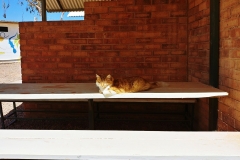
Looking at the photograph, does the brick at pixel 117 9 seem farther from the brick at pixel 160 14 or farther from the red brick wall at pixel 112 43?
the brick at pixel 160 14

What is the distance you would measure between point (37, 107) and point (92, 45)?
154 cm

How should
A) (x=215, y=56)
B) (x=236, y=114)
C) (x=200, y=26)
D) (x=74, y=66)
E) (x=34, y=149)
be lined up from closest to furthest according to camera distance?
(x=34, y=149)
(x=236, y=114)
(x=215, y=56)
(x=200, y=26)
(x=74, y=66)

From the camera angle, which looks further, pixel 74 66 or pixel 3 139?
pixel 74 66

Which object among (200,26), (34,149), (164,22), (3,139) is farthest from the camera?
(164,22)

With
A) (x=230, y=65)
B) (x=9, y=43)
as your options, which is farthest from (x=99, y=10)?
(x=9, y=43)

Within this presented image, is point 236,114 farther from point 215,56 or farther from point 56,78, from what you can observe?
point 56,78

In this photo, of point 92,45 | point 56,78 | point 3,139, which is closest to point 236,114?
point 3,139

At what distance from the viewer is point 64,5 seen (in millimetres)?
6277

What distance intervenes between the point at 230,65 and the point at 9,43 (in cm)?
2135

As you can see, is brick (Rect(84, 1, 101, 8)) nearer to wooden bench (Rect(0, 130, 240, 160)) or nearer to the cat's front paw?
the cat's front paw

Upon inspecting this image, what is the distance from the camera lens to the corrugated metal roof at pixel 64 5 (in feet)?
20.0

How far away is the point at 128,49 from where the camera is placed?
14.4 ft

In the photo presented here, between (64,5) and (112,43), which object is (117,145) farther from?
(64,5)

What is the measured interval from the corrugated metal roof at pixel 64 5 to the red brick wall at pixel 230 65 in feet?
13.7
